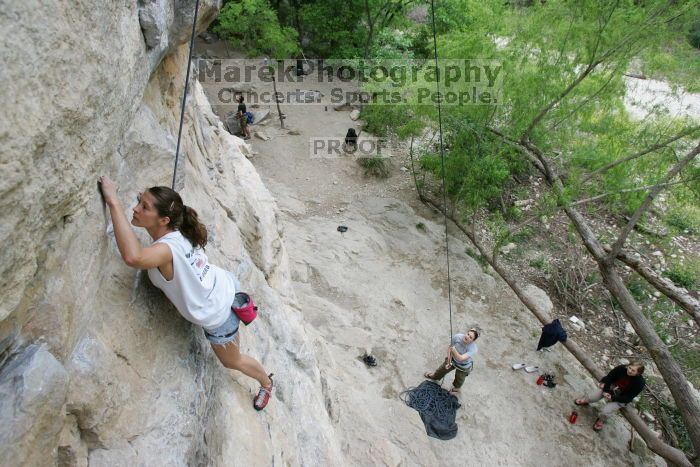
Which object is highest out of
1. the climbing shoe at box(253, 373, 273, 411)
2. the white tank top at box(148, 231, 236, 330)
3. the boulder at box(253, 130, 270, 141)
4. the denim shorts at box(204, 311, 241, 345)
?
the white tank top at box(148, 231, 236, 330)

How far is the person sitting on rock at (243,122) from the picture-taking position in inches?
470

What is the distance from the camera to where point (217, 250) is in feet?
12.1

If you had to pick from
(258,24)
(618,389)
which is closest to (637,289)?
(618,389)

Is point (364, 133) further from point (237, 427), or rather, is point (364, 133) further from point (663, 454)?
point (237, 427)

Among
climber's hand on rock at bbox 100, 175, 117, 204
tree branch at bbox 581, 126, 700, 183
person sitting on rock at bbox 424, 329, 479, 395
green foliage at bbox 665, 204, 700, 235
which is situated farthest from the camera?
green foliage at bbox 665, 204, 700, 235

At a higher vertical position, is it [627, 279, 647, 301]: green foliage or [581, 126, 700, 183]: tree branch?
[581, 126, 700, 183]: tree branch

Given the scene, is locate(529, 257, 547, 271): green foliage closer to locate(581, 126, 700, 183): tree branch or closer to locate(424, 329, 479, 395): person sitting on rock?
locate(581, 126, 700, 183): tree branch

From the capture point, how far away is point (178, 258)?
7.09 feet

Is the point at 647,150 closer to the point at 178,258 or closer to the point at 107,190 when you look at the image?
the point at 178,258

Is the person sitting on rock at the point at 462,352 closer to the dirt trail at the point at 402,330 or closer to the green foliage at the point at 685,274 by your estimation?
the dirt trail at the point at 402,330

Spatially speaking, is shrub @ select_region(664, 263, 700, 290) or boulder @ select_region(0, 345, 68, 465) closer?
boulder @ select_region(0, 345, 68, 465)

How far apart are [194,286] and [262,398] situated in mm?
1225
